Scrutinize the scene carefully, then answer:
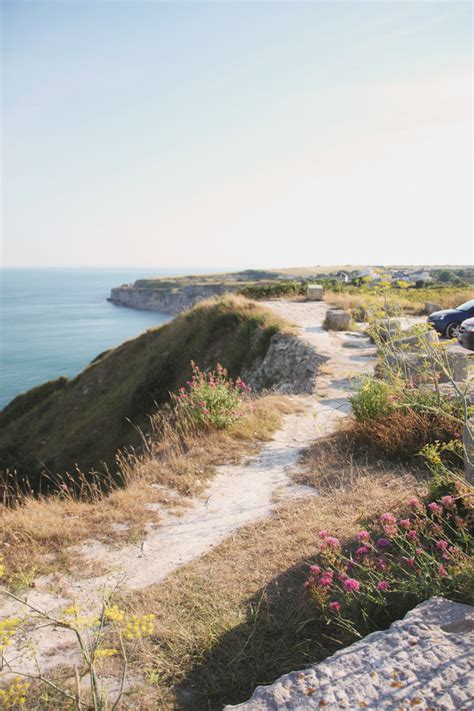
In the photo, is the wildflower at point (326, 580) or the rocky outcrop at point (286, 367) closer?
the wildflower at point (326, 580)

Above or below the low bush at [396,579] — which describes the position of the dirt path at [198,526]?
below

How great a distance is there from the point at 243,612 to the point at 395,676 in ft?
4.91

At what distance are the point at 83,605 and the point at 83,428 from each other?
16181mm

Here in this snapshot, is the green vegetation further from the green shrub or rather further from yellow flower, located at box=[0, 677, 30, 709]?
yellow flower, located at box=[0, 677, 30, 709]

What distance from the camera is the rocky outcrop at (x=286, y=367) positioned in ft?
41.9

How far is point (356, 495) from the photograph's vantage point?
5.39 m

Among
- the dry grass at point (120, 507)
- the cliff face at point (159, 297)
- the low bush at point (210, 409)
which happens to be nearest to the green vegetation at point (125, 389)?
the low bush at point (210, 409)

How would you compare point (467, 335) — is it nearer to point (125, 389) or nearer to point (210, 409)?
point (210, 409)

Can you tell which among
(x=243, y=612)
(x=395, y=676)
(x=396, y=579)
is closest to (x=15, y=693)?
(x=243, y=612)

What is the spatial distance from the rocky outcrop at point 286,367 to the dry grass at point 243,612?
6.37 meters

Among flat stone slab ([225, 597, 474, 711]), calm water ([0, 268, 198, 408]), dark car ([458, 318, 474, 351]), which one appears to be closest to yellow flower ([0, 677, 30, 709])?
flat stone slab ([225, 597, 474, 711])

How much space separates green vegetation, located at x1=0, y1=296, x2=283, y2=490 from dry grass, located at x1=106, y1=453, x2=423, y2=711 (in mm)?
11158

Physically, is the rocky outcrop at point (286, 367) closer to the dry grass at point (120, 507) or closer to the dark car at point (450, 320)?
the dry grass at point (120, 507)

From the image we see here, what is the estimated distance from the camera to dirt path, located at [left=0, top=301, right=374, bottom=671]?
4.08 meters
